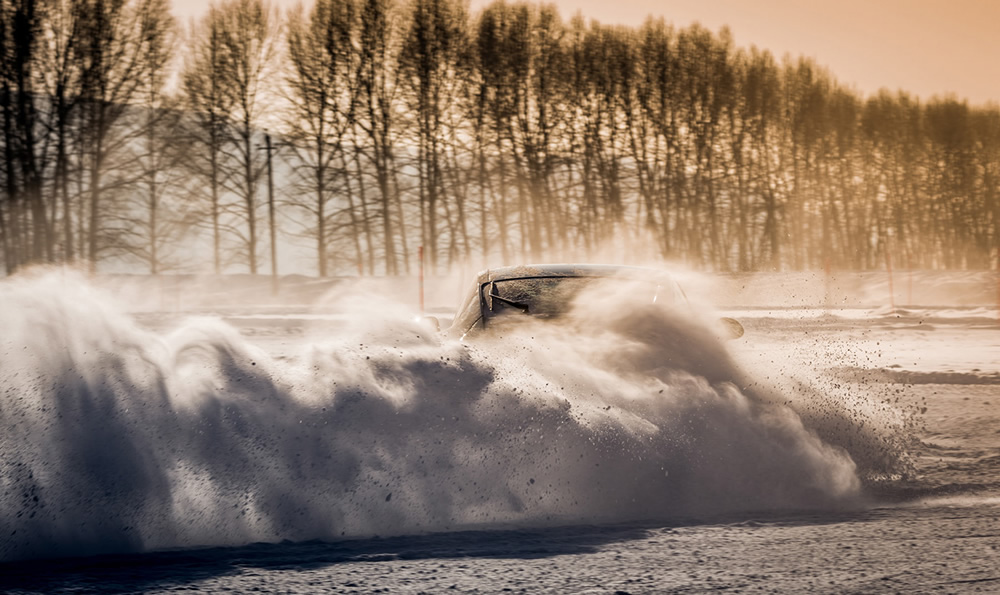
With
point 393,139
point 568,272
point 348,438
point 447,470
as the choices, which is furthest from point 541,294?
point 393,139

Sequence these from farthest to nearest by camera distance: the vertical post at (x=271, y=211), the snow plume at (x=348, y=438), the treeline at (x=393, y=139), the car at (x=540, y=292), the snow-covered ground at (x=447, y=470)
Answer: the vertical post at (x=271, y=211), the treeline at (x=393, y=139), the car at (x=540, y=292), the snow plume at (x=348, y=438), the snow-covered ground at (x=447, y=470)

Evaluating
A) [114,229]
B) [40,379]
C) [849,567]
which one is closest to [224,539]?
[40,379]

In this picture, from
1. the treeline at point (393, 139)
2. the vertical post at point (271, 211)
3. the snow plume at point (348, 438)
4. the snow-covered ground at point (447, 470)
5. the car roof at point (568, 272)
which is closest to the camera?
the snow-covered ground at point (447, 470)

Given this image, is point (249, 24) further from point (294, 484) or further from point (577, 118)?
point (294, 484)

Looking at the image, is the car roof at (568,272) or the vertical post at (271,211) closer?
the car roof at (568,272)

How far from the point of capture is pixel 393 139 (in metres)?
38.8

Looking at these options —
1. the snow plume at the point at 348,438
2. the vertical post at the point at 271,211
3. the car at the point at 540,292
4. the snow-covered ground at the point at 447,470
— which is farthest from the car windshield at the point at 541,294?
the vertical post at the point at 271,211

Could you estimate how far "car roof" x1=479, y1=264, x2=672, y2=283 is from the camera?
761 centimetres

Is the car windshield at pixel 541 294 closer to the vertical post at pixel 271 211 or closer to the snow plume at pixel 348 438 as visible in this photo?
the snow plume at pixel 348 438

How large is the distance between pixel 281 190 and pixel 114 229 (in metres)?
6.49

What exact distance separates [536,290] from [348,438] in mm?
2559

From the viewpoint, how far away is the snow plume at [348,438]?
4.72 m

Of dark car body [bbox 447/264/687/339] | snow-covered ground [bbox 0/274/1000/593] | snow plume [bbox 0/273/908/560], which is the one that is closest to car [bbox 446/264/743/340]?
dark car body [bbox 447/264/687/339]

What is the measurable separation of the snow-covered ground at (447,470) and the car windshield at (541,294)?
0.64 meters
